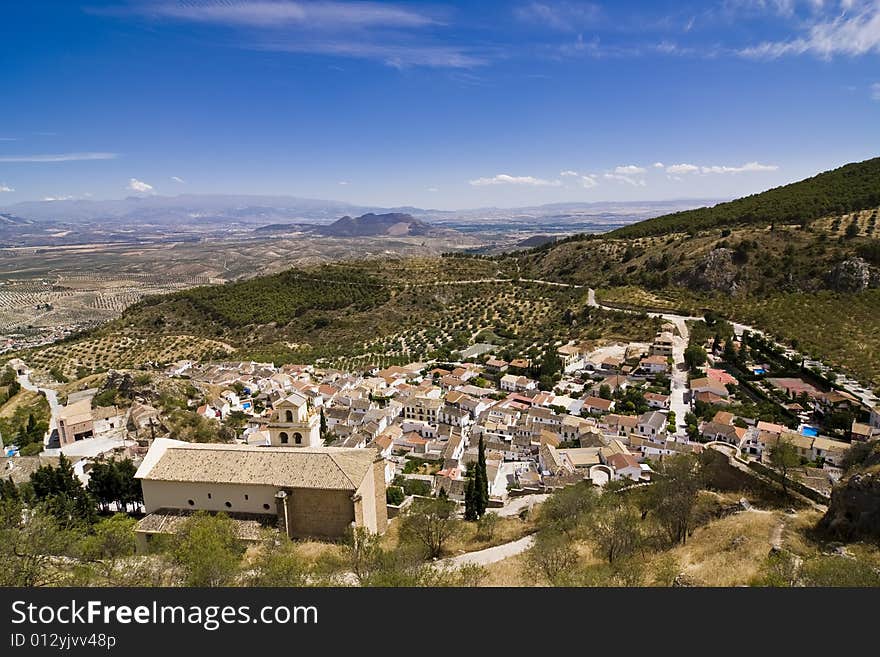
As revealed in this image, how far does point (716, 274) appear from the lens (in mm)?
69188

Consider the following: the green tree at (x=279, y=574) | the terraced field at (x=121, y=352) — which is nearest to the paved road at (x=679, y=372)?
the green tree at (x=279, y=574)

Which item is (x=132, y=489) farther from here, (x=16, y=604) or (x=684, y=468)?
(x=684, y=468)

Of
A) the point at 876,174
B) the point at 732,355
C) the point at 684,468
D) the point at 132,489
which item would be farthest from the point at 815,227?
the point at 132,489

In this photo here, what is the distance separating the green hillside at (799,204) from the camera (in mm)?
73688

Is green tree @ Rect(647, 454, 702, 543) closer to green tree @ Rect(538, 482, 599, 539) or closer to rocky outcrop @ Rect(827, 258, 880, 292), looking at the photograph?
green tree @ Rect(538, 482, 599, 539)

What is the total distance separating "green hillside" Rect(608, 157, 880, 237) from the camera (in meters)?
73.7

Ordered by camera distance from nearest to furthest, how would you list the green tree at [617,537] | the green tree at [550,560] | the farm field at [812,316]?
the green tree at [550,560], the green tree at [617,537], the farm field at [812,316]

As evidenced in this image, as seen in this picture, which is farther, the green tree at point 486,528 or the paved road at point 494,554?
the green tree at point 486,528

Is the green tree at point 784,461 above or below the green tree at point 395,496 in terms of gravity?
above

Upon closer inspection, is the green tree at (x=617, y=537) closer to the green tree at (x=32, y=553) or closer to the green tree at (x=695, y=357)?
the green tree at (x=32, y=553)

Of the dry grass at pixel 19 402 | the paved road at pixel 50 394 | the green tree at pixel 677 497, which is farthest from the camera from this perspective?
the dry grass at pixel 19 402

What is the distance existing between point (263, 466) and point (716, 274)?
220ft

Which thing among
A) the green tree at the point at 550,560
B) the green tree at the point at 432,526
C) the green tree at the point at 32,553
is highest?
the green tree at the point at 32,553

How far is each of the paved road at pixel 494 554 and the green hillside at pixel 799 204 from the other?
2974 inches
